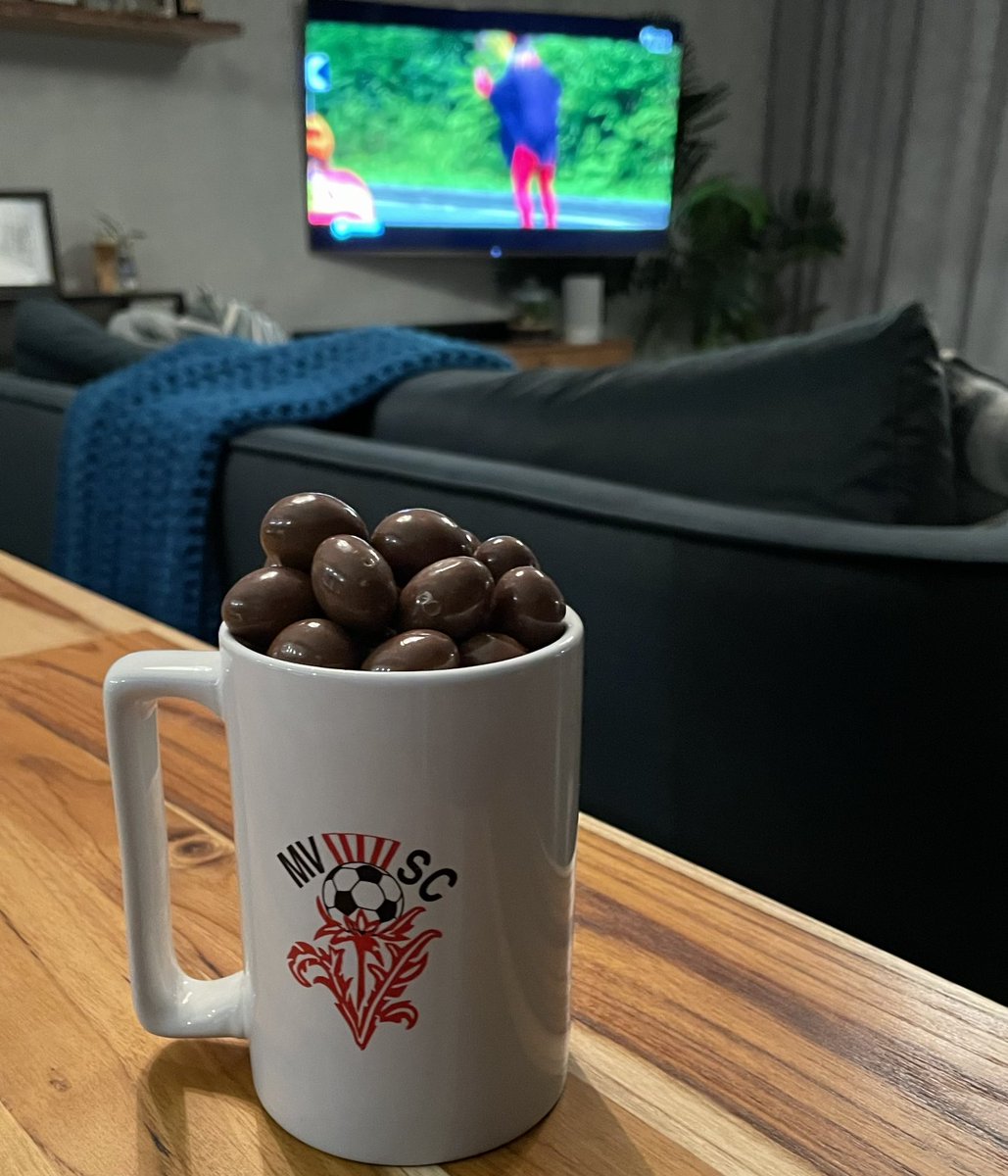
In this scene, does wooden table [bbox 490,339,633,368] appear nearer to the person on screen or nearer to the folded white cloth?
the person on screen

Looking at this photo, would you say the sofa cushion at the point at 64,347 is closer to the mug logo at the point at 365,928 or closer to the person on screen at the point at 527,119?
the mug logo at the point at 365,928

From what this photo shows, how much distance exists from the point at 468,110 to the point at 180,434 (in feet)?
10.0

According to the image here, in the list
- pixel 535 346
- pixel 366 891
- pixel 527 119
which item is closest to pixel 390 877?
pixel 366 891

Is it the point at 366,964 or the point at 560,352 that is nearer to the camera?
the point at 366,964

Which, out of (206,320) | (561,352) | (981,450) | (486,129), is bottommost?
(561,352)

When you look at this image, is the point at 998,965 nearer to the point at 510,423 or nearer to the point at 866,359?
the point at 866,359

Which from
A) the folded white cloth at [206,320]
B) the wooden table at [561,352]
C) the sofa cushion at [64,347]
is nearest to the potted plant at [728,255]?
the wooden table at [561,352]

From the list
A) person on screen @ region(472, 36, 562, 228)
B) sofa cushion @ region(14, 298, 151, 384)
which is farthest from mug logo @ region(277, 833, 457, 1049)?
person on screen @ region(472, 36, 562, 228)

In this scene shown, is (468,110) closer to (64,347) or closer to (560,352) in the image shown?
(560,352)

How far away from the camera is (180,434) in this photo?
4.35 ft

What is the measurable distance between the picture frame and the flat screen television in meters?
0.89

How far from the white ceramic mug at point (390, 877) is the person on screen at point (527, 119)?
13.4 ft

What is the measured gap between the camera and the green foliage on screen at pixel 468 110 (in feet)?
12.3

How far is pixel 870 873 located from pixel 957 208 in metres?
4.20
